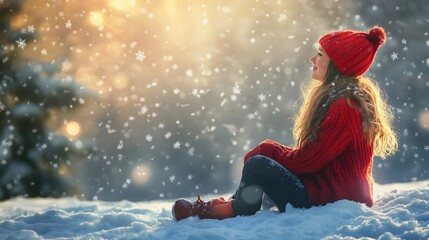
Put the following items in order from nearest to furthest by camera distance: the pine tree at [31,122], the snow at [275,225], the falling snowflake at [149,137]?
the snow at [275,225] → the pine tree at [31,122] → the falling snowflake at [149,137]

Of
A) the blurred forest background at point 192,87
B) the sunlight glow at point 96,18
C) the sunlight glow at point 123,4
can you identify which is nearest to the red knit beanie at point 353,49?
the blurred forest background at point 192,87

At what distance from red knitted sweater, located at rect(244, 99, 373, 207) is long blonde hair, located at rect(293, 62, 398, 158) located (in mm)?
59

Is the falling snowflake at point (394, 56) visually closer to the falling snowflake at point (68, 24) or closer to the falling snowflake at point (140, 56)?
the falling snowflake at point (140, 56)

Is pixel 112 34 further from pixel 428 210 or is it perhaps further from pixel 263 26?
pixel 428 210

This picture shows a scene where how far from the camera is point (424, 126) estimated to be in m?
12.3

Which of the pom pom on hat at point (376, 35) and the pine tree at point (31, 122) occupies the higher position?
the pine tree at point (31, 122)

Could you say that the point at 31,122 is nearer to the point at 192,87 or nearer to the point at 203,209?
the point at 192,87

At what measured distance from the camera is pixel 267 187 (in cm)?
326

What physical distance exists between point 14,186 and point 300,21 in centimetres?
746

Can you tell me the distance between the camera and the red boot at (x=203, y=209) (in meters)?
3.37

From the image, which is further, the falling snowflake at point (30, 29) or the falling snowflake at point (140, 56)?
the falling snowflake at point (140, 56)

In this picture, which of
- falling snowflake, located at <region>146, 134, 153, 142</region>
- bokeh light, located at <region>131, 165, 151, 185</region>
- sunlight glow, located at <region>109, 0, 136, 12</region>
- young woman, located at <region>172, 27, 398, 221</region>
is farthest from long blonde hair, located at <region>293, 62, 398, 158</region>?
falling snowflake, located at <region>146, 134, 153, 142</region>

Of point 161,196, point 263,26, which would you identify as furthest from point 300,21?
point 161,196

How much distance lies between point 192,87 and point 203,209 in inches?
351
